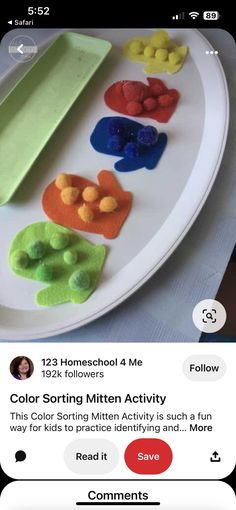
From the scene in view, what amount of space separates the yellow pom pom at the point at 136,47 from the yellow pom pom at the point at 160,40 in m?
0.02

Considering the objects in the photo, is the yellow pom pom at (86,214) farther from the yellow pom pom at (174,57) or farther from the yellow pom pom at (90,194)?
the yellow pom pom at (174,57)

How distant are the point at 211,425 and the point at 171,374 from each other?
57mm

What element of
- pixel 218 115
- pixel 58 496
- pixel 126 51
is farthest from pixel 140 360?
pixel 126 51

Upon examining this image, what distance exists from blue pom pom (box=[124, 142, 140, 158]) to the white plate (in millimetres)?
25

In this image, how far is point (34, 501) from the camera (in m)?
0.39

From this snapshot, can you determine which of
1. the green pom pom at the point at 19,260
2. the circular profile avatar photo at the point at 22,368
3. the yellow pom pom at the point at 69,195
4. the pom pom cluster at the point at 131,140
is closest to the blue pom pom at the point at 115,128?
the pom pom cluster at the point at 131,140

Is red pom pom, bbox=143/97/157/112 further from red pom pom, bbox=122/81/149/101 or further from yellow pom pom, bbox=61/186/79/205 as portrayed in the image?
yellow pom pom, bbox=61/186/79/205

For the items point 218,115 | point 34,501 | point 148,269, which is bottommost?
point 34,501

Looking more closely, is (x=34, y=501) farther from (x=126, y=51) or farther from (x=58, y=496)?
(x=126, y=51)

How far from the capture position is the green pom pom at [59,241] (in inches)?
20.3

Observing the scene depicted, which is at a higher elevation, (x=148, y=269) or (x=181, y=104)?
(x=181, y=104)

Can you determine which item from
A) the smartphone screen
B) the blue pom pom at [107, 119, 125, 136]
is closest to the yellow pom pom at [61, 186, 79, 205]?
the smartphone screen

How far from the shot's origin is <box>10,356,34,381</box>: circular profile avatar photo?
0.40 metres

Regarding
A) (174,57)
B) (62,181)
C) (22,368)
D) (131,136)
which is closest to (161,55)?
(174,57)
